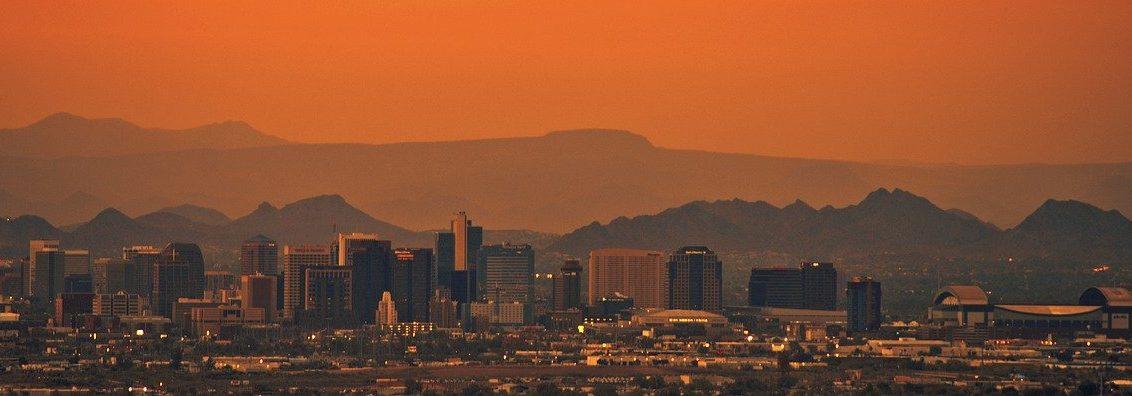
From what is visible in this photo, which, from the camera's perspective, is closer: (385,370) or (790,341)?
(385,370)

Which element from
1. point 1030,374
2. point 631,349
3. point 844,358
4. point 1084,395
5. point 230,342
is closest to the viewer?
point 1084,395

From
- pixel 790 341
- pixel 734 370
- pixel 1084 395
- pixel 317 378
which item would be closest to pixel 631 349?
pixel 790 341

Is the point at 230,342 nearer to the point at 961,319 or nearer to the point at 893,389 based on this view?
the point at 961,319

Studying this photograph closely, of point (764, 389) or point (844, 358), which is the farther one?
point (844, 358)

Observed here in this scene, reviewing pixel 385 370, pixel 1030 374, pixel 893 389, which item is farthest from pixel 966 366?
pixel 385 370

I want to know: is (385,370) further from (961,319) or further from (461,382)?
(961,319)

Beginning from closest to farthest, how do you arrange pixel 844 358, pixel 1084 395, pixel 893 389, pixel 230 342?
pixel 1084 395
pixel 893 389
pixel 844 358
pixel 230 342

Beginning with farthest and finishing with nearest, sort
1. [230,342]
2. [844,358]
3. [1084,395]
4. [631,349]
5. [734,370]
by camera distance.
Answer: [230,342], [631,349], [844,358], [734,370], [1084,395]

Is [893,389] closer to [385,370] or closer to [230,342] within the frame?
[385,370]

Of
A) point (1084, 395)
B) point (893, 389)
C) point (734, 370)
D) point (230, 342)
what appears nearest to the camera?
point (1084, 395)
